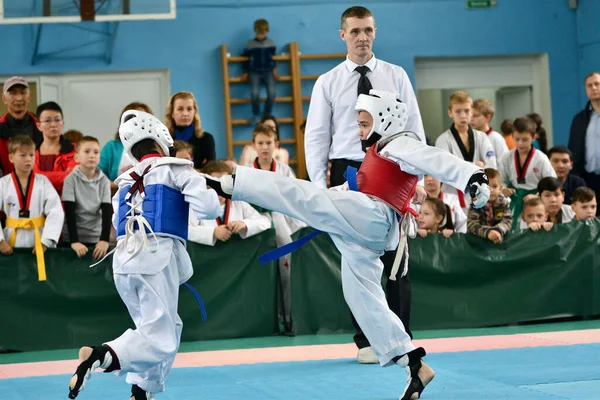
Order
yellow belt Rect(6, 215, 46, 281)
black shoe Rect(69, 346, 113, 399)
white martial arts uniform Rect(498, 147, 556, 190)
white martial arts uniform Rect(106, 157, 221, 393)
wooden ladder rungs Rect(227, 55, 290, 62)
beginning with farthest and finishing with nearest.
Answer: wooden ladder rungs Rect(227, 55, 290, 62) → white martial arts uniform Rect(498, 147, 556, 190) → yellow belt Rect(6, 215, 46, 281) → white martial arts uniform Rect(106, 157, 221, 393) → black shoe Rect(69, 346, 113, 399)

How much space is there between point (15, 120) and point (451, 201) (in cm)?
364

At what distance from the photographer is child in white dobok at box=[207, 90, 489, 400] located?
3.95 meters

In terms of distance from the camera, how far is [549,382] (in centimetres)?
454

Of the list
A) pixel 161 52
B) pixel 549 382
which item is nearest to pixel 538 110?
pixel 161 52

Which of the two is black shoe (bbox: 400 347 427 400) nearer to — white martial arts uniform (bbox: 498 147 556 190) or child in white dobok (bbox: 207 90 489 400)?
child in white dobok (bbox: 207 90 489 400)

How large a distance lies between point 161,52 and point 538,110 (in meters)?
5.50

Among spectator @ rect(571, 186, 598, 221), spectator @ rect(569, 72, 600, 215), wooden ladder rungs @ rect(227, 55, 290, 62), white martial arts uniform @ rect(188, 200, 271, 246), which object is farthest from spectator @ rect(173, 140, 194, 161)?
wooden ladder rungs @ rect(227, 55, 290, 62)

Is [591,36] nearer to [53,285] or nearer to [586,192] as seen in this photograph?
[586,192]

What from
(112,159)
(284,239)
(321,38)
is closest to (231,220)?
(284,239)

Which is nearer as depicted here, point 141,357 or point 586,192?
point 141,357

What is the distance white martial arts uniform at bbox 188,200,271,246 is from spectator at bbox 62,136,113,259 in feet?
2.12

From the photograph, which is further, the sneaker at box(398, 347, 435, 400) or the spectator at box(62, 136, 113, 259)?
the spectator at box(62, 136, 113, 259)

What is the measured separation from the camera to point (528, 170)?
8086 millimetres

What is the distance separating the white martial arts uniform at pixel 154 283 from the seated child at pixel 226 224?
2.58 metres
